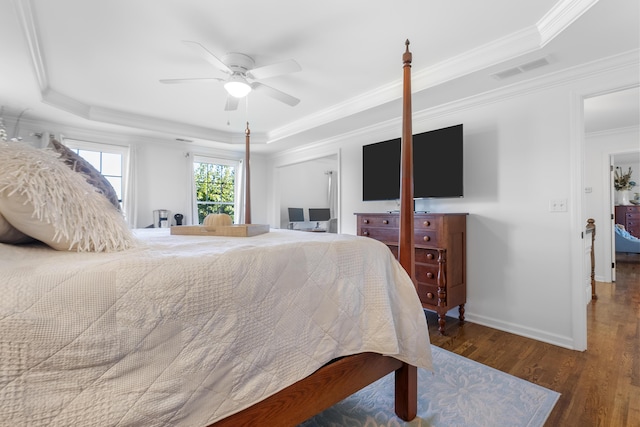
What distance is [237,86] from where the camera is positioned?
257 centimetres


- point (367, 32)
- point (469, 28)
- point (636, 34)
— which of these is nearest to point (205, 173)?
point (367, 32)

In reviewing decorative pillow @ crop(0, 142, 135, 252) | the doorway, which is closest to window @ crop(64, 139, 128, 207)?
decorative pillow @ crop(0, 142, 135, 252)

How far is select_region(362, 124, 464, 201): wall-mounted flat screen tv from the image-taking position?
2943 millimetres

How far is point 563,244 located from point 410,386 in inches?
75.6

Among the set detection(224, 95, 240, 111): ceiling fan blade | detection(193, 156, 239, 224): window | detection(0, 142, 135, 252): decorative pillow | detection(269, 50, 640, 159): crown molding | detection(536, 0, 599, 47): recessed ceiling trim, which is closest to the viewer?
detection(0, 142, 135, 252): decorative pillow

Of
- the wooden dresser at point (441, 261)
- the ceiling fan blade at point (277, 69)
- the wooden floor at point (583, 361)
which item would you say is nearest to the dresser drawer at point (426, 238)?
the wooden dresser at point (441, 261)

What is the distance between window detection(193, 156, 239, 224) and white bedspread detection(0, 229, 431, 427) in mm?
4414

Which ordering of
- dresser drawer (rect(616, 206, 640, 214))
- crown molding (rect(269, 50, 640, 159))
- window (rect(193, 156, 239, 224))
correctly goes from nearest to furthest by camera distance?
crown molding (rect(269, 50, 640, 159)) < window (rect(193, 156, 239, 224)) < dresser drawer (rect(616, 206, 640, 214))

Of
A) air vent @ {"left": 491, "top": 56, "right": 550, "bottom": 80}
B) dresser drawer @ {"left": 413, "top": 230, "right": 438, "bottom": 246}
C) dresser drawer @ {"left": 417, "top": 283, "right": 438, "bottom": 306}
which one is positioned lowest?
dresser drawer @ {"left": 417, "top": 283, "right": 438, "bottom": 306}

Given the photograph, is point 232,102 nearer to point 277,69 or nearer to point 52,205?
point 277,69

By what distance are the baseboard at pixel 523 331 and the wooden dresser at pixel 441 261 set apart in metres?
0.15

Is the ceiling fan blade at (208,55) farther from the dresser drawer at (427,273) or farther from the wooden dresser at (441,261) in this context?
the dresser drawer at (427,273)

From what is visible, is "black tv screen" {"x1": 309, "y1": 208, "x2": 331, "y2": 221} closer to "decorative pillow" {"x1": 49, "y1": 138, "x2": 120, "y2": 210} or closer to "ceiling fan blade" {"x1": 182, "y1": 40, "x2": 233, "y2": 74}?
"ceiling fan blade" {"x1": 182, "y1": 40, "x2": 233, "y2": 74}

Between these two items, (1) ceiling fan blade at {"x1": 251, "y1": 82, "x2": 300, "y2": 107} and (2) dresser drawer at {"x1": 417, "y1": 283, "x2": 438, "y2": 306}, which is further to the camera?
(2) dresser drawer at {"x1": 417, "y1": 283, "x2": 438, "y2": 306}
